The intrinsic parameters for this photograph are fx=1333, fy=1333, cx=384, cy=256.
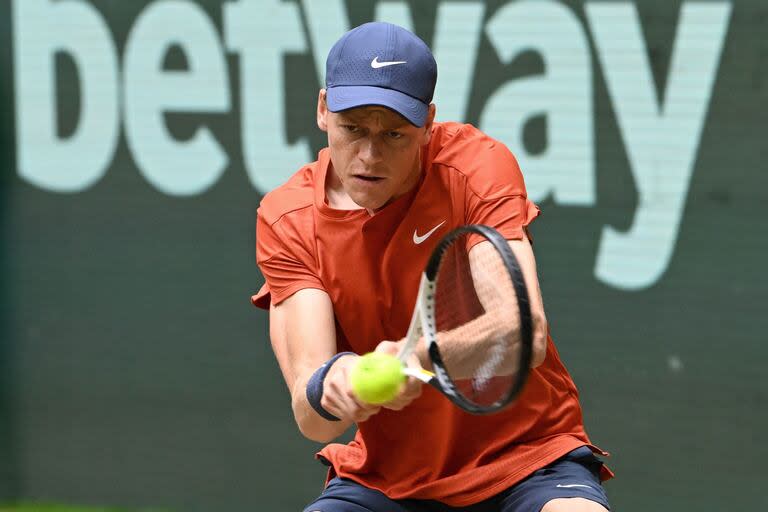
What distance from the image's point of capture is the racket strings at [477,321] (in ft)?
9.27

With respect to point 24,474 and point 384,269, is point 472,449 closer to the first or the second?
point 384,269

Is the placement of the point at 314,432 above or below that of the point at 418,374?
below

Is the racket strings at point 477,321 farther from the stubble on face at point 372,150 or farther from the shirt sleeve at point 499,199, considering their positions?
the stubble on face at point 372,150

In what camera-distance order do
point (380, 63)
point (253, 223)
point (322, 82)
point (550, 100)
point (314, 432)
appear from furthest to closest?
point (253, 223) → point (322, 82) → point (550, 100) → point (314, 432) → point (380, 63)

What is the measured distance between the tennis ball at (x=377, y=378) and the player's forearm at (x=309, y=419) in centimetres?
26

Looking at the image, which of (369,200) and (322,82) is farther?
(322,82)

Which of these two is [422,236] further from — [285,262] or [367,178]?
[285,262]

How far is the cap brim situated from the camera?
2957mm

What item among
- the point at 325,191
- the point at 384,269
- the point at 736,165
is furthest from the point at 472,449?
the point at 736,165

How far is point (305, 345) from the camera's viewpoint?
122 inches

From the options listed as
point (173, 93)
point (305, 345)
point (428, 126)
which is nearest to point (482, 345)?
point (305, 345)

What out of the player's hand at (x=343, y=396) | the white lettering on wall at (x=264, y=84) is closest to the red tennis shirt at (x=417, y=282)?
the player's hand at (x=343, y=396)

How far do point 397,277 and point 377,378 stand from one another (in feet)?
1.75

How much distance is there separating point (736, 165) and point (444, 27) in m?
1.22
